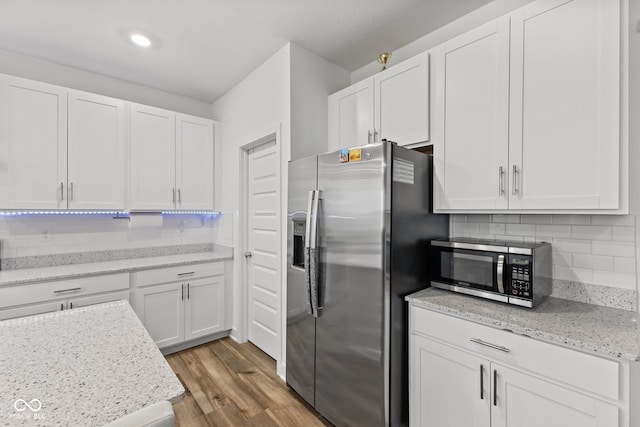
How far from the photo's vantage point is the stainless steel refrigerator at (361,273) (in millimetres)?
1672

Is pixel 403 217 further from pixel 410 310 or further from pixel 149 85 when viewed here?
pixel 149 85

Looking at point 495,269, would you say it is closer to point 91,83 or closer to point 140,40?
point 140,40

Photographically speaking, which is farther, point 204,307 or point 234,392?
point 204,307

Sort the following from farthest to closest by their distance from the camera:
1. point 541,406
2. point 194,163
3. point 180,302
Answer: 1. point 194,163
2. point 180,302
3. point 541,406

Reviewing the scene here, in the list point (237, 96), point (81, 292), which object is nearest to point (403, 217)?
point (237, 96)

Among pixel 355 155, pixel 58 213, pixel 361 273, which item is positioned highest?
pixel 355 155

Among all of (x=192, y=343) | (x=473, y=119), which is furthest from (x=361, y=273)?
(x=192, y=343)

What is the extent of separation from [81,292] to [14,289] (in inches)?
15.8

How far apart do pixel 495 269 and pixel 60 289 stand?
125 inches

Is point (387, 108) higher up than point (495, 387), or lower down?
higher up

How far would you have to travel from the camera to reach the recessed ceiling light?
237 cm

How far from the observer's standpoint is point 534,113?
5.03ft

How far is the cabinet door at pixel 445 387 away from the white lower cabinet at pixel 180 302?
2.25 metres

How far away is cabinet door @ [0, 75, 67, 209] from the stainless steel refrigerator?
2.21 m
